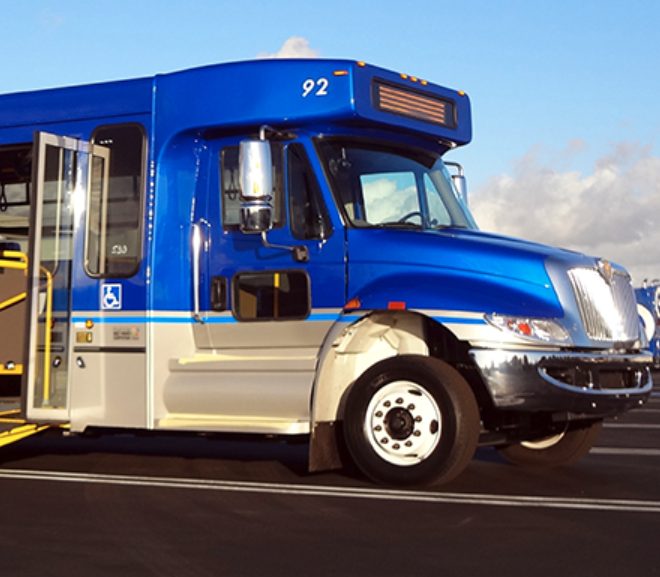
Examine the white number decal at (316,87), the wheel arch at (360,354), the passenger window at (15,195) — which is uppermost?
the white number decal at (316,87)

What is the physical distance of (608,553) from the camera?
21.9ft

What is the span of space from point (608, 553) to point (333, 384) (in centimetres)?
356

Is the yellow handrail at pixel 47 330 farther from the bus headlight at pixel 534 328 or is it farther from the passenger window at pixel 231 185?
the bus headlight at pixel 534 328

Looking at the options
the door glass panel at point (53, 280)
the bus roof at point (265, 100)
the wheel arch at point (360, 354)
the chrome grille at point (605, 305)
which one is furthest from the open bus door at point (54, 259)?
the chrome grille at point (605, 305)

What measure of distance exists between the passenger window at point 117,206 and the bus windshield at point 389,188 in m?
1.71

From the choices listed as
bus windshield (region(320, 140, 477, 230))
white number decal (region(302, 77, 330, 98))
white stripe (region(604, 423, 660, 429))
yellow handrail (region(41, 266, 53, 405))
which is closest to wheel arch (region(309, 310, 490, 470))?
bus windshield (region(320, 140, 477, 230))

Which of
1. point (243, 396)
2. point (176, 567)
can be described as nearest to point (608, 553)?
point (176, 567)

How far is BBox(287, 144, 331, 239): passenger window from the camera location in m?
9.88

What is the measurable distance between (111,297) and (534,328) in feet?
11.8

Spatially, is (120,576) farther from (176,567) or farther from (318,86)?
(318,86)

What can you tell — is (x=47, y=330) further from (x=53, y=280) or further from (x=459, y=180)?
(x=459, y=180)

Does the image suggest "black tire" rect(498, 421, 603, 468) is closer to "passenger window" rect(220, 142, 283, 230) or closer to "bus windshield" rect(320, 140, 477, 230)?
"bus windshield" rect(320, 140, 477, 230)

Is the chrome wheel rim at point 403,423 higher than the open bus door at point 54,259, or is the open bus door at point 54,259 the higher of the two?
the open bus door at point 54,259

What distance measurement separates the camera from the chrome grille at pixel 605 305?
9469 mm
